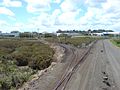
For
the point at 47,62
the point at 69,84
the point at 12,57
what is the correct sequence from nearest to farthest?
the point at 69,84
the point at 47,62
the point at 12,57

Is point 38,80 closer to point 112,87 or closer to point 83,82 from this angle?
point 83,82

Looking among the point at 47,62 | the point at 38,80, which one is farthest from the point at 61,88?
the point at 47,62

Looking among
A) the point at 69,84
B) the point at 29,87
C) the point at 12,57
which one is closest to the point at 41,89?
the point at 29,87

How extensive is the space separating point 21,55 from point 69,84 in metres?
28.0

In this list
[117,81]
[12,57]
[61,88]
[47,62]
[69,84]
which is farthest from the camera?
[12,57]

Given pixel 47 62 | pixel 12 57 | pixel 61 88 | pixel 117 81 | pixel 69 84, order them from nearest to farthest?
1. pixel 61 88
2. pixel 69 84
3. pixel 117 81
4. pixel 47 62
5. pixel 12 57

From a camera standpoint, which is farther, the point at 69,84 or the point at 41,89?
the point at 69,84

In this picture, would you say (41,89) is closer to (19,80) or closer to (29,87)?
(29,87)

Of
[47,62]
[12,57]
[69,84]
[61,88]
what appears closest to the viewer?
[61,88]

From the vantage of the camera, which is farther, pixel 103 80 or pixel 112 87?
pixel 103 80

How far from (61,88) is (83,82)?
2808 millimetres

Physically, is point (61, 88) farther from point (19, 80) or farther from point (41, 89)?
point (19, 80)

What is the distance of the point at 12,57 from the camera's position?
149ft

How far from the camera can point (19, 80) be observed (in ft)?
Result: 71.4
